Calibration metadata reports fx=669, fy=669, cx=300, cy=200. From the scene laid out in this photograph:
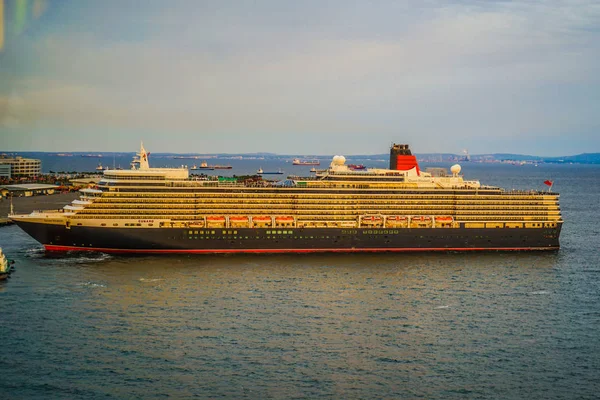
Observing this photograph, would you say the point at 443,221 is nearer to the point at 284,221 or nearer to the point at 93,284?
the point at 284,221

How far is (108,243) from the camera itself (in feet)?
216

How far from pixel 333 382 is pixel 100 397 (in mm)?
11587

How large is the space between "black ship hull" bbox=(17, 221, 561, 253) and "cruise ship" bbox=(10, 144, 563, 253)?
4.0 inches

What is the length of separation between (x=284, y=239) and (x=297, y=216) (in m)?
3.02

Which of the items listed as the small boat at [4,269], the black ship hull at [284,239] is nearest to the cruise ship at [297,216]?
the black ship hull at [284,239]

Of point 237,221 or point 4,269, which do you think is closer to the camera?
point 4,269

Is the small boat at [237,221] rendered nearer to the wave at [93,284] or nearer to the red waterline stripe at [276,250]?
the red waterline stripe at [276,250]

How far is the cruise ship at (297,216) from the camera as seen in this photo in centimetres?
6594

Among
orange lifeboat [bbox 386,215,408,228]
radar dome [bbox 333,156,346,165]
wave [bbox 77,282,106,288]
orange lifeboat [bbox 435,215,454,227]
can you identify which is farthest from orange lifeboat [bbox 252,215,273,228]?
wave [bbox 77,282,106,288]

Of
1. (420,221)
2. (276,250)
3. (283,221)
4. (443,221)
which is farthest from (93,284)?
(443,221)

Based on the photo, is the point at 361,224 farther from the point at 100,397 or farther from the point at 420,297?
the point at 100,397

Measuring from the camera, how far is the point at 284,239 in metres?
68.2

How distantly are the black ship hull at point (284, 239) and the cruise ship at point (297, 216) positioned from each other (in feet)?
0.33

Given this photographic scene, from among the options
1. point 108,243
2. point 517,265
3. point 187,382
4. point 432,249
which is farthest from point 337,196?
point 187,382
